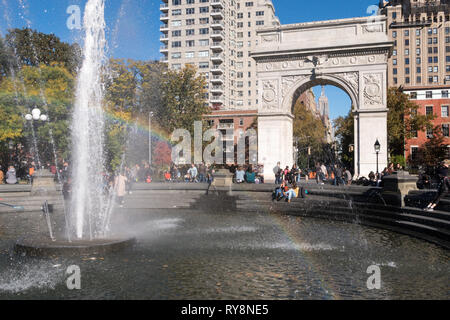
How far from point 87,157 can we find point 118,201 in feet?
21.5

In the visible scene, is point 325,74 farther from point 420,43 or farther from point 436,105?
point 420,43

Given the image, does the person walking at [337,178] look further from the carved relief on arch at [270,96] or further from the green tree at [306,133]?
the green tree at [306,133]

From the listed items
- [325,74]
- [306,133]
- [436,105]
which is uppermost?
[436,105]

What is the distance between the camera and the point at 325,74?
29141mm

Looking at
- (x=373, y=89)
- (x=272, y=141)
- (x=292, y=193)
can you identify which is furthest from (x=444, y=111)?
(x=292, y=193)

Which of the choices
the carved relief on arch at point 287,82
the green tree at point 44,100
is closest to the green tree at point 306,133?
the carved relief on arch at point 287,82

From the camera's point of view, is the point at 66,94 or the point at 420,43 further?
the point at 420,43

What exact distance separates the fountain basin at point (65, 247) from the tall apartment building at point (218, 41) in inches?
2638

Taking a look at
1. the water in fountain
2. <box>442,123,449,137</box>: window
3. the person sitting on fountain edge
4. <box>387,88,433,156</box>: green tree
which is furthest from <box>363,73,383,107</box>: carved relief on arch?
<box>442,123,449,137</box>: window

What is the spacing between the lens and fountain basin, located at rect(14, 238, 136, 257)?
8.12 meters

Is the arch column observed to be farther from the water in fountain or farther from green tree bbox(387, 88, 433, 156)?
green tree bbox(387, 88, 433, 156)

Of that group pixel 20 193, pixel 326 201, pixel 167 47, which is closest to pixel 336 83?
pixel 326 201

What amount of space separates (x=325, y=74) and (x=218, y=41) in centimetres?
5450
